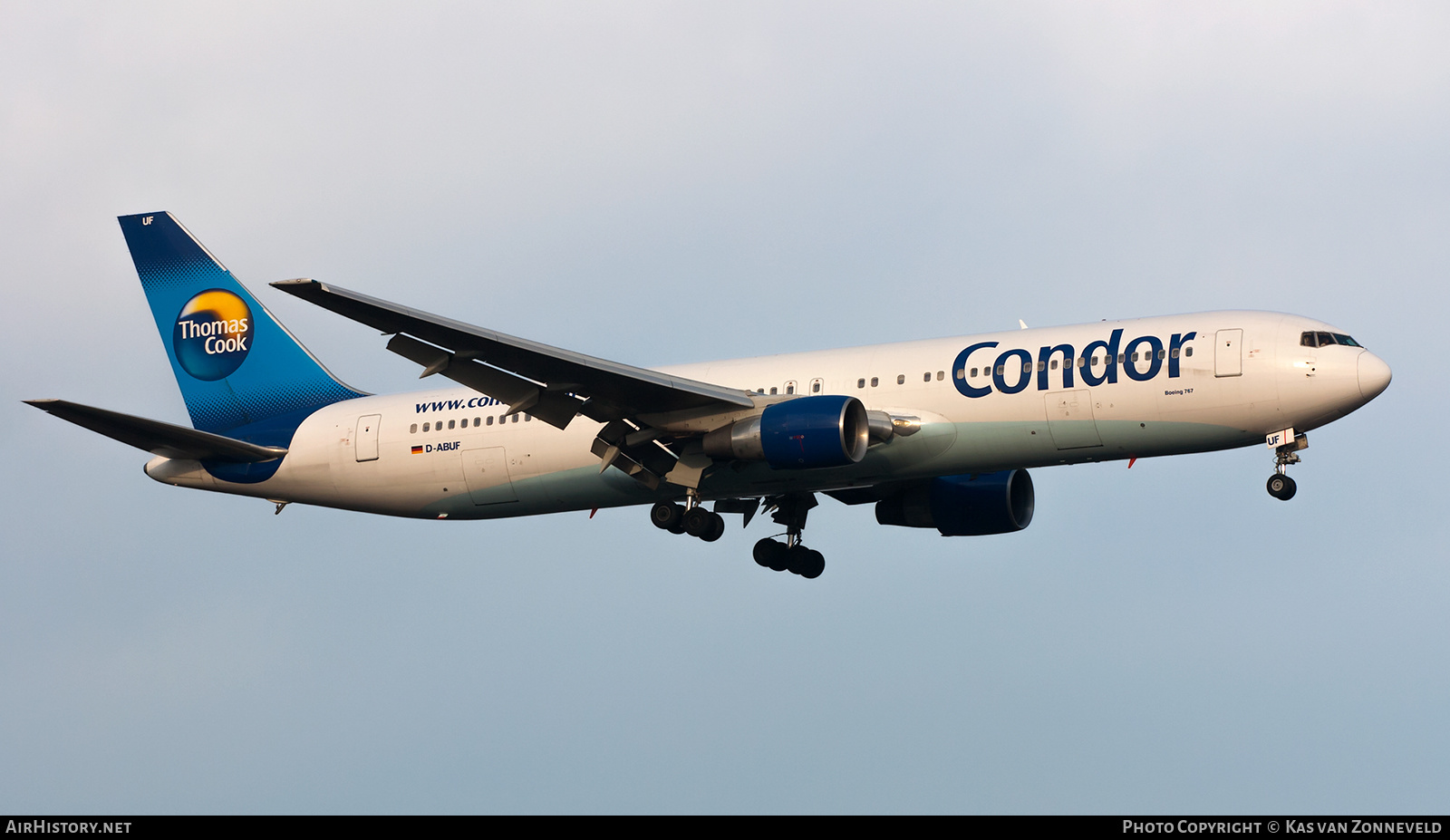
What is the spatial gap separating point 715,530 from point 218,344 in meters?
15.0

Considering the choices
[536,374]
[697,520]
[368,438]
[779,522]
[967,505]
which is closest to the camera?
[536,374]

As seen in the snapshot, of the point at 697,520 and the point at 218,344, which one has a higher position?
the point at 218,344

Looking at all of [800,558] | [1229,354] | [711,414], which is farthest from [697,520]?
[1229,354]

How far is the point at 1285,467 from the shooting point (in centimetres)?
3594

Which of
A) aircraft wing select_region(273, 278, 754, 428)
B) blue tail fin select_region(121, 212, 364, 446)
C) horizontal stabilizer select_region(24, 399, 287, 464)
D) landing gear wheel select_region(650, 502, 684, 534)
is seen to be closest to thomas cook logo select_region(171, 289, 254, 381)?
blue tail fin select_region(121, 212, 364, 446)

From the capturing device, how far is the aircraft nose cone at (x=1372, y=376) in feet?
114

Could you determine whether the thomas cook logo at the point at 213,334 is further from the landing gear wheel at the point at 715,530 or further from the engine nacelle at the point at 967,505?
the engine nacelle at the point at 967,505

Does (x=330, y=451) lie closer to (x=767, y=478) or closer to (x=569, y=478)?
(x=569, y=478)

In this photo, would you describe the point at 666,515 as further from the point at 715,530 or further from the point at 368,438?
the point at 368,438

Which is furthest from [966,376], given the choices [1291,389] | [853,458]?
[1291,389]

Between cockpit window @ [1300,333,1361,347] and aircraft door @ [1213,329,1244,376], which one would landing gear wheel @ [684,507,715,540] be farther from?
cockpit window @ [1300,333,1361,347]

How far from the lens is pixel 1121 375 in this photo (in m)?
35.9
